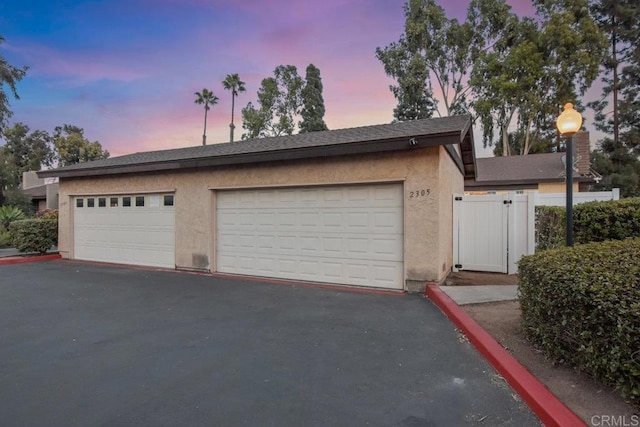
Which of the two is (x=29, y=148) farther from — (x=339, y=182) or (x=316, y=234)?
(x=339, y=182)

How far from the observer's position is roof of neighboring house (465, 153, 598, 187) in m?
16.5

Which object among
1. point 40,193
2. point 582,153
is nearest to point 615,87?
point 582,153

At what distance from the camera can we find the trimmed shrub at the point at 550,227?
21.3ft

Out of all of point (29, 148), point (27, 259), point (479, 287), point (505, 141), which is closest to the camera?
point (479, 287)

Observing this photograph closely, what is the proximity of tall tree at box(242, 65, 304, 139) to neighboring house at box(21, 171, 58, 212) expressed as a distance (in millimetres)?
15954

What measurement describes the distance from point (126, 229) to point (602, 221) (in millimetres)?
11700

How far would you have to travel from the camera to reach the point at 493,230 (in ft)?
A: 26.3

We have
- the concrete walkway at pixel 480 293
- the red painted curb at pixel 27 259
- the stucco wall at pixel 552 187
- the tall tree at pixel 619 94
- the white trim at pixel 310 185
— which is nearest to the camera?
the concrete walkway at pixel 480 293

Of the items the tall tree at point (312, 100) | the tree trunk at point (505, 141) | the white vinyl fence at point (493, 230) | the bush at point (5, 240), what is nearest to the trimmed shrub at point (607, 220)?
the white vinyl fence at point (493, 230)

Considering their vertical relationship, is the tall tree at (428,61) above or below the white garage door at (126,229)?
above

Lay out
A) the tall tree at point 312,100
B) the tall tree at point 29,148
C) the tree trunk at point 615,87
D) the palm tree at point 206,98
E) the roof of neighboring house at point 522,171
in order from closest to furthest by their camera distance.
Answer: the roof of neighboring house at point 522,171, the tree trunk at point 615,87, the tall tree at point 312,100, the palm tree at point 206,98, the tall tree at point 29,148

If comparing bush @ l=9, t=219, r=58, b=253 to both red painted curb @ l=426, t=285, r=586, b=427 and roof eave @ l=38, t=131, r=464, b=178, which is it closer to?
roof eave @ l=38, t=131, r=464, b=178

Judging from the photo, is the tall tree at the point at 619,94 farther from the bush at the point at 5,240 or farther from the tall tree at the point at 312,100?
the bush at the point at 5,240

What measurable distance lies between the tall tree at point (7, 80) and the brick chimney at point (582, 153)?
30.4 m
